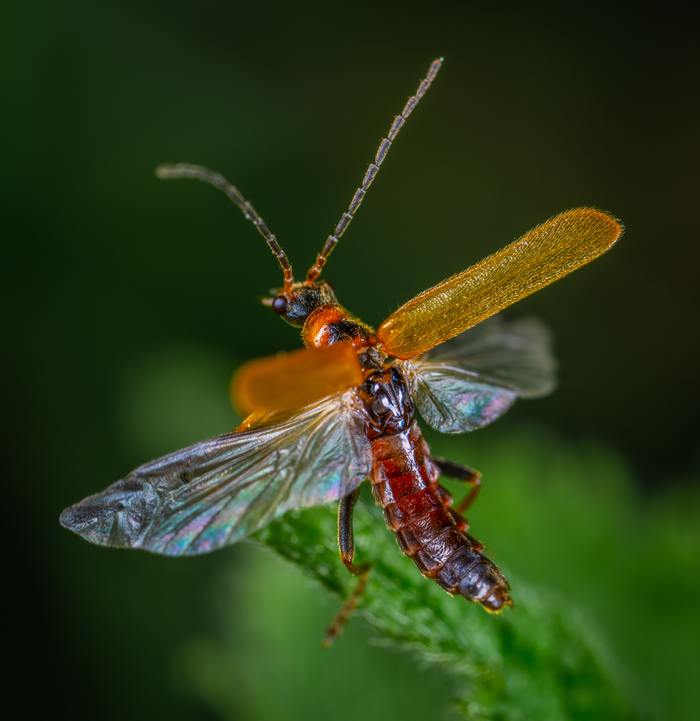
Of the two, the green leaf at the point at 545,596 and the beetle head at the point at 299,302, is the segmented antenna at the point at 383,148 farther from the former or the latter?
the green leaf at the point at 545,596

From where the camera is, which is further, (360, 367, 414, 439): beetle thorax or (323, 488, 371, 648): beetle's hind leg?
(360, 367, 414, 439): beetle thorax

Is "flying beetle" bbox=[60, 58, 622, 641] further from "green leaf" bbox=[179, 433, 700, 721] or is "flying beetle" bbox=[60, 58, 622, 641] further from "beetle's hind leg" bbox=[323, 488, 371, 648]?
"green leaf" bbox=[179, 433, 700, 721]

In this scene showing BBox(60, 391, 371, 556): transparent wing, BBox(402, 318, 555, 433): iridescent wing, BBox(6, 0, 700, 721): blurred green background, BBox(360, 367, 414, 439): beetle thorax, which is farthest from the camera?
BBox(6, 0, 700, 721): blurred green background

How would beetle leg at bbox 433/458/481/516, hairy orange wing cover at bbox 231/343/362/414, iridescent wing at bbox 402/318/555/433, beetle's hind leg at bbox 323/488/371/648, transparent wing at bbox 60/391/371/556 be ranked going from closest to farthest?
hairy orange wing cover at bbox 231/343/362/414
transparent wing at bbox 60/391/371/556
beetle's hind leg at bbox 323/488/371/648
beetle leg at bbox 433/458/481/516
iridescent wing at bbox 402/318/555/433

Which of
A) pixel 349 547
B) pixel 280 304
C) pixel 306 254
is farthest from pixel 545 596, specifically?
pixel 306 254

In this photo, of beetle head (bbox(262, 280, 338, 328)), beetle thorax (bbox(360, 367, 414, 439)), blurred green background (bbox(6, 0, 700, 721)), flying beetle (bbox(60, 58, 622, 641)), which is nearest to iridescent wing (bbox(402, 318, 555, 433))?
flying beetle (bbox(60, 58, 622, 641))

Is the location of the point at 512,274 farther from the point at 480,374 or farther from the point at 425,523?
the point at 425,523
